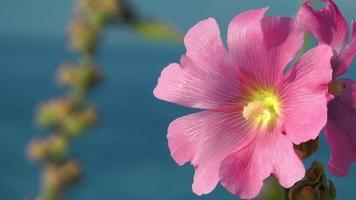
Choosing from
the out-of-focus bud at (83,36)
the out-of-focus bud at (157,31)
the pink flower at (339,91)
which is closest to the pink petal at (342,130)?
Answer: the pink flower at (339,91)

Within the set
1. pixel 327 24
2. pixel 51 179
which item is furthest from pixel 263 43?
pixel 51 179

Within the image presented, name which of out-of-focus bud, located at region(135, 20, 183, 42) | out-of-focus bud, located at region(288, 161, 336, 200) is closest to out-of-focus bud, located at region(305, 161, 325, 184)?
out-of-focus bud, located at region(288, 161, 336, 200)

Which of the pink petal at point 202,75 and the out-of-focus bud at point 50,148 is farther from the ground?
the out-of-focus bud at point 50,148

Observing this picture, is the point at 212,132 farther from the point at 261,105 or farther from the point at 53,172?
the point at 53,172

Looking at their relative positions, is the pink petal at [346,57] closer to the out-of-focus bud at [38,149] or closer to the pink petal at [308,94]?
the pink petal at [308,94]

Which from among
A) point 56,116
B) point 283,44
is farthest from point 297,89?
point 56,116

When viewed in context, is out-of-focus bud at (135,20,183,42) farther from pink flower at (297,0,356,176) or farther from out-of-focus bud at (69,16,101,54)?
pink flower at (297,0,356,176)

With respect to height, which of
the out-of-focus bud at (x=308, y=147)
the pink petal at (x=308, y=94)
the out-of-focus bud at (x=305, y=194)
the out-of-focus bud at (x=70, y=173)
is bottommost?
the out-of-focus bud at (x=305, y=194)
